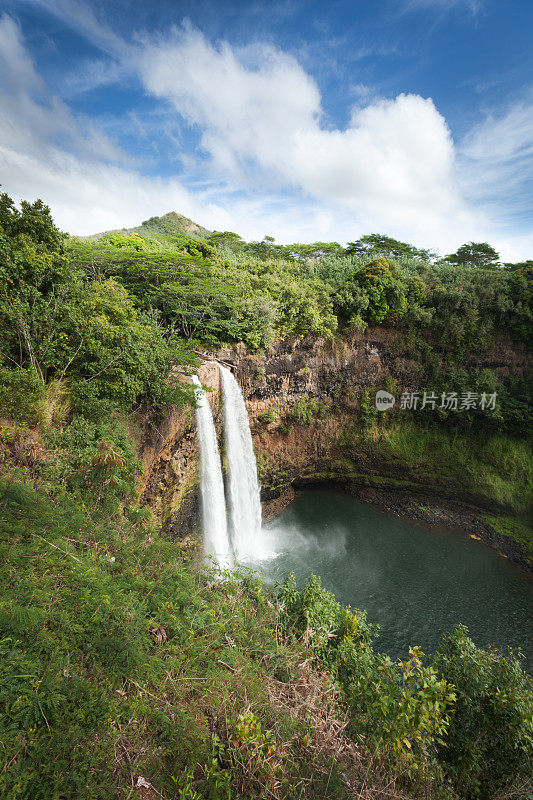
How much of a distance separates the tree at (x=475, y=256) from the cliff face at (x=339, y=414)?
31.6 feet

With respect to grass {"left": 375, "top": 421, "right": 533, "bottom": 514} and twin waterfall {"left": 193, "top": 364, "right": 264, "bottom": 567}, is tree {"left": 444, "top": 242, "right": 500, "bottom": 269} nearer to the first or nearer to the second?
grass {"left": 375, "top": 421, "right": 533, "bottom": 514}

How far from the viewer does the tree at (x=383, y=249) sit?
78.0 ft

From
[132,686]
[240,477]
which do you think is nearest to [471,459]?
[240,477]

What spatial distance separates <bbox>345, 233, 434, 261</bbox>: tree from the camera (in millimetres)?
23766

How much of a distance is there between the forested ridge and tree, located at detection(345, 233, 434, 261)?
19070mm

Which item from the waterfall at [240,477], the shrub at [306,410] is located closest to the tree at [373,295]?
the shrub at [306,410]

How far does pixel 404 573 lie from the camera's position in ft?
39.5

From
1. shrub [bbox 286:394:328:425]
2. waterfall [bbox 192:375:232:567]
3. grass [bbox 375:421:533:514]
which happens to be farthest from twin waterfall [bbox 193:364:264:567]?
grass [bbox 375:421:533:514]

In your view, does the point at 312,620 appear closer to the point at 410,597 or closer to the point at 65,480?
the point at 65,480

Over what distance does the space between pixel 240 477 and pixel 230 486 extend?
2.08 feet

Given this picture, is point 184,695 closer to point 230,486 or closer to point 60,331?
point 60,331

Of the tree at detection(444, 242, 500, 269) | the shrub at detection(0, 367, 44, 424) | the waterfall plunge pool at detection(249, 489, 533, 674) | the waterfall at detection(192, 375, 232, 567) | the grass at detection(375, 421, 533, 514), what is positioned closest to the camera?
the shrub at detection(0, 367, 44, 424)

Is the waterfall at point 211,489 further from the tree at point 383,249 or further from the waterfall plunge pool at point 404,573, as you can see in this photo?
the tree at point 383,249

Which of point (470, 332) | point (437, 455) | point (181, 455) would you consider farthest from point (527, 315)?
point (181, 455)
